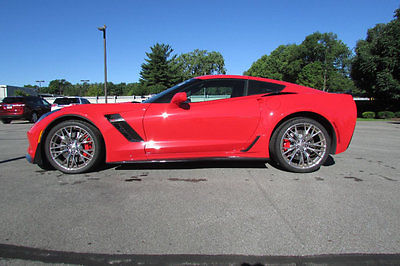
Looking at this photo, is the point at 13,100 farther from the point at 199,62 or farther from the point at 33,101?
the point at 199,62

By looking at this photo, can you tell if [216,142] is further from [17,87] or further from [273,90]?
[17,87]

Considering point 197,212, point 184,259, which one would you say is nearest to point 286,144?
point 197,212

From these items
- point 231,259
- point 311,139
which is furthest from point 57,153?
point 311,139

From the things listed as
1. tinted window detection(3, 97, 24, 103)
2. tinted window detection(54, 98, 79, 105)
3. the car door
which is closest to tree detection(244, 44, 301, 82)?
tinted window detection(54, 98, 79, 105)

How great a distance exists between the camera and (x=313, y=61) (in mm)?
61156

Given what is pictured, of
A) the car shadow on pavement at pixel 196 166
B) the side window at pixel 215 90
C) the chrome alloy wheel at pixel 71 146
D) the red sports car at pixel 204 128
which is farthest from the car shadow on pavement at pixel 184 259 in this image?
the side window at pixel 215 90

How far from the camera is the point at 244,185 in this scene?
9.86 feet

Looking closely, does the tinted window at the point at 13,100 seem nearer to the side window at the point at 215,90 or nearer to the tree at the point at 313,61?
the side window at the point at 215,90

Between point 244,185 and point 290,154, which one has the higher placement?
point 290,154

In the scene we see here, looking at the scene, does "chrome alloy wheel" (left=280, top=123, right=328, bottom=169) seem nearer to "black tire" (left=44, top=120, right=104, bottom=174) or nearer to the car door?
the car door

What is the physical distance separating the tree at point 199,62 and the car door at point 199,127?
6979cm

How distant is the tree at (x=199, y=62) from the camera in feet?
235

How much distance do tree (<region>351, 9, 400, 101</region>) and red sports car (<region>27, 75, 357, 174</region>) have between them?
2461cm

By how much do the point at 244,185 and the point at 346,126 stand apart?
5.88ft
